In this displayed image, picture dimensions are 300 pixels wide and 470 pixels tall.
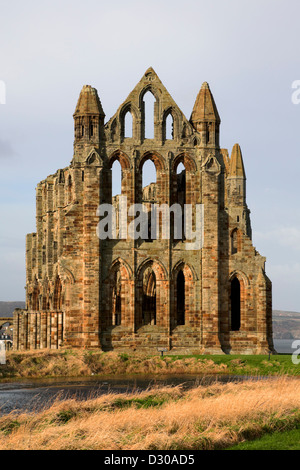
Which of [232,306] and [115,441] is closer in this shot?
[115,441]

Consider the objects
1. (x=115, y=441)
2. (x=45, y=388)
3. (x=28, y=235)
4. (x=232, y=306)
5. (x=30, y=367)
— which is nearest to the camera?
(x=115, y=441)

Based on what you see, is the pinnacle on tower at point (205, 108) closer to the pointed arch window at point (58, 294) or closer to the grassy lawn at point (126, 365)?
the pointed arch window at point (58, 294)

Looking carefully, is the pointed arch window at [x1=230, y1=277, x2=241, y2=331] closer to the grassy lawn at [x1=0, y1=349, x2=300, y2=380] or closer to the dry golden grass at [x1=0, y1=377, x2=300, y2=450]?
the grassy lawn at [x1=0, y1=349, x2=300, y2=380]

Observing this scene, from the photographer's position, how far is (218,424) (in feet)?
74.3

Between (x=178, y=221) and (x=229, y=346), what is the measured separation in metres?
8.14

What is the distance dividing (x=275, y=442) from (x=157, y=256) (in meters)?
31.8

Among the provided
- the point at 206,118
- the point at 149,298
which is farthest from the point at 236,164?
the point at 149,298

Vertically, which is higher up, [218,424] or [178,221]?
[178,221]

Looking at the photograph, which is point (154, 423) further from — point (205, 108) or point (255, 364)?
point (205, 108)

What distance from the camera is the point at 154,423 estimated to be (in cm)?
2194

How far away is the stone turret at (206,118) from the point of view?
54875mm
